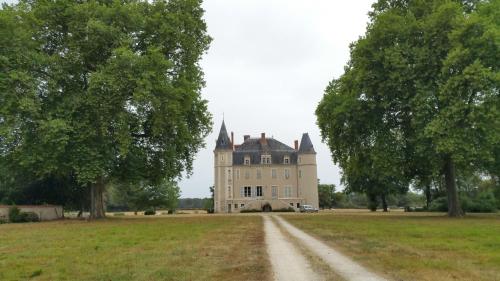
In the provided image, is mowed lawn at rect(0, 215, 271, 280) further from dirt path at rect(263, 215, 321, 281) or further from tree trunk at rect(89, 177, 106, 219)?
tree trunk at rect(89, 177, 106, 219)

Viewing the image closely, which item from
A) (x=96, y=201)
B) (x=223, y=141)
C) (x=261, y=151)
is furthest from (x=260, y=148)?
(x=96, y=201)

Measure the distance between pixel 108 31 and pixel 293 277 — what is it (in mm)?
26487

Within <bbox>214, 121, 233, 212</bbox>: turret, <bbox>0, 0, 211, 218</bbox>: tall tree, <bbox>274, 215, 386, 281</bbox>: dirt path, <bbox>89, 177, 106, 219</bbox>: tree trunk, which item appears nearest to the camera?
<bbox>274, 215, 386, 281</bbox>: dirt path

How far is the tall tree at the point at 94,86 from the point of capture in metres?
31.0

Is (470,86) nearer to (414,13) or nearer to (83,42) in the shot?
(414,13)

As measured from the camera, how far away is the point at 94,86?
100ft

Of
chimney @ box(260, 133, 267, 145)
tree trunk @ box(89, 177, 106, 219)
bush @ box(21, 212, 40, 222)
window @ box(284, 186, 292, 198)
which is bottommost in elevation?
bush @ box(21, 212, 40, 222)

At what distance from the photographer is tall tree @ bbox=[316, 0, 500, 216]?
29969mm

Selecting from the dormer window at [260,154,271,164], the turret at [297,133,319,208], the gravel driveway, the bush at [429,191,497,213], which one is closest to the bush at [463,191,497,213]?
the bush at [429,191,497,213]

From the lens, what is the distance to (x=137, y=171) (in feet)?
119

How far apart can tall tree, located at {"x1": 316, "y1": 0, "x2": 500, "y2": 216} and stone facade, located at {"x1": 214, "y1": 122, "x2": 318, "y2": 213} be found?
45.4m

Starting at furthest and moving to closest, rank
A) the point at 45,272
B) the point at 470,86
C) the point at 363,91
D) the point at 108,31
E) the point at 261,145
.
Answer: the point at 261,145
the point at 363,91
the point at 108,31
the point at 470,86
the point at 45,272

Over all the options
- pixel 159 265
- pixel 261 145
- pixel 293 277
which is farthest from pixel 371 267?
pixel 261 145

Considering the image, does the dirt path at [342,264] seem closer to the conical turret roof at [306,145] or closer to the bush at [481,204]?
the bush at [481,204]
